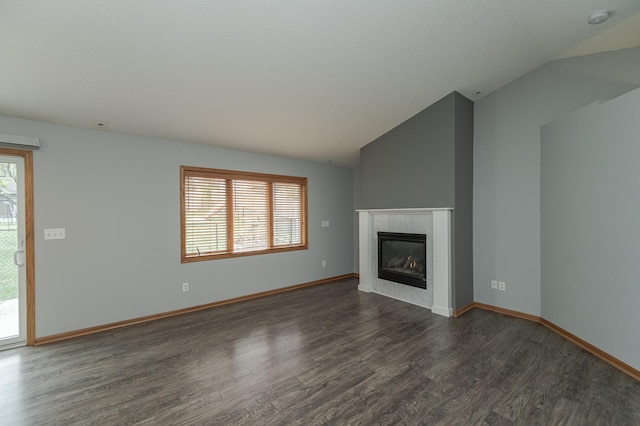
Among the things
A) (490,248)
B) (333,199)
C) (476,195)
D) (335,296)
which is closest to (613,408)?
(490,248)

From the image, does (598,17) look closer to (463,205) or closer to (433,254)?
(463,205)

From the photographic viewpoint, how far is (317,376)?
2316 mm

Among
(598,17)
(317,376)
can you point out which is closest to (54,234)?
(317,376)

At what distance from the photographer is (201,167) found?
405cm

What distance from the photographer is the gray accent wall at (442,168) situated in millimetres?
3672

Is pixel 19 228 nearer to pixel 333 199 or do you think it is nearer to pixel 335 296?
pixel 335 296

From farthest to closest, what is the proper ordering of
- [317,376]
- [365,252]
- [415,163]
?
[365,252] < [415,163] < [317,376]

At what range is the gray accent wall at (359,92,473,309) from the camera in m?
3.67

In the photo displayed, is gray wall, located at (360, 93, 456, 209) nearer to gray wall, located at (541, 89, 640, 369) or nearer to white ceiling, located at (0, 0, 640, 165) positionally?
white ceiling, located at (0, 0, 640, 165)

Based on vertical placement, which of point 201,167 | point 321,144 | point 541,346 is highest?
point 321,144

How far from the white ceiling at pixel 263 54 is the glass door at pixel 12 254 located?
651mm

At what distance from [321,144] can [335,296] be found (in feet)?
8.42

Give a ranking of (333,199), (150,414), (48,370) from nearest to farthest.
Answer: (150,414), (48,370), (333,199)

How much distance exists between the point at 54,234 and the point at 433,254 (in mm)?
4687
